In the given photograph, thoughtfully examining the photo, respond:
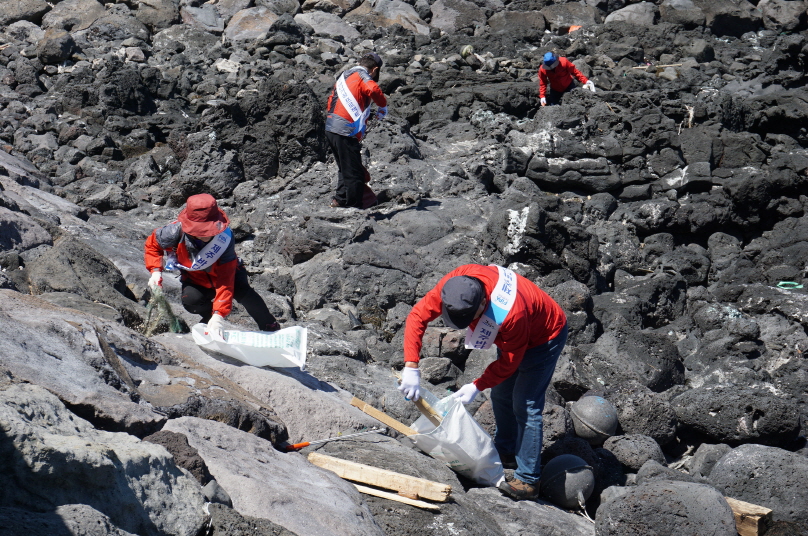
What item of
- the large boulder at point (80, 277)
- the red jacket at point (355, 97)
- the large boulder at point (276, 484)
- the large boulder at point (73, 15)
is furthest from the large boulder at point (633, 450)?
the large boulder at point (73, 15)

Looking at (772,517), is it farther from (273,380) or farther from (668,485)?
(273,380)

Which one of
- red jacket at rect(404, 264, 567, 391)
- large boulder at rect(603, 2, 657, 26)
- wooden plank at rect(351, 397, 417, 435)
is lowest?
large boulder at rect(603, 2, 657, 26)

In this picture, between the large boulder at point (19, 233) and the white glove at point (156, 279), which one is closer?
the white glove at point (156, 279)

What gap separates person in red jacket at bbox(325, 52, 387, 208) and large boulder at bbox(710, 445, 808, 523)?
5.30 meters

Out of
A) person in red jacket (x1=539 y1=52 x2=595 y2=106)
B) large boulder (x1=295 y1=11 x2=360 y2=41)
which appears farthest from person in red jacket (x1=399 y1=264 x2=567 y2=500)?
large boulder (x1=295 y1=11 x2=360 y2=41)

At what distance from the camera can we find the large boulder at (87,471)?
249 cm

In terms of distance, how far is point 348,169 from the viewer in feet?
28.5

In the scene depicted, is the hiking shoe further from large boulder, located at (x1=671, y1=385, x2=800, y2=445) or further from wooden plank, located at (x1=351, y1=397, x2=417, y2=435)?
large boulder, located at (x1=671, y1=385, x2=800, y2=445)

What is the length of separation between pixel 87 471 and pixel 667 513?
296 cm

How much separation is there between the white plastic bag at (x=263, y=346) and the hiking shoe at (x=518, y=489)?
5.08ft

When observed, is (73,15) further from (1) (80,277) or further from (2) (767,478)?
(2) (767,478)

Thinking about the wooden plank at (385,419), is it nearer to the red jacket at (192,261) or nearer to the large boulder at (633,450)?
the red jacket at (192,261)

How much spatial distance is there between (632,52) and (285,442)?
45.1 ft

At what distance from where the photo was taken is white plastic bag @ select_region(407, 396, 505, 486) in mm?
4188
